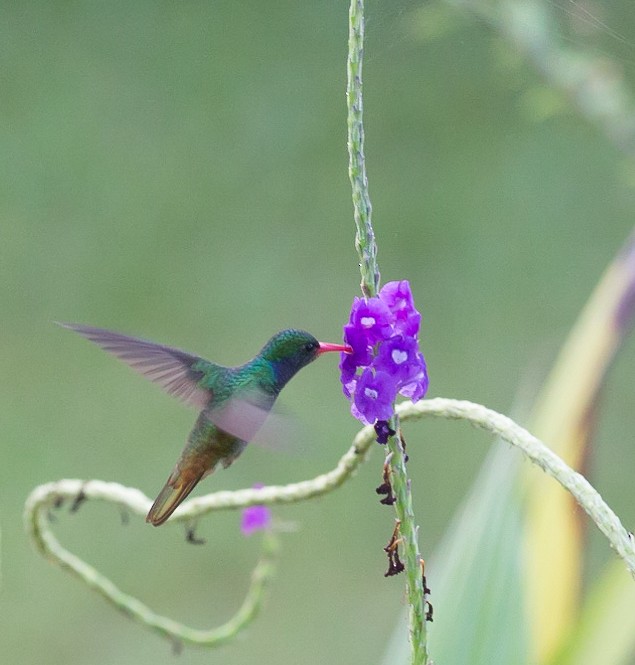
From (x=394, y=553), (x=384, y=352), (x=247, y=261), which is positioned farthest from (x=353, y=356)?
(x=247, y=261)

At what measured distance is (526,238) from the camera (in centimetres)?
481

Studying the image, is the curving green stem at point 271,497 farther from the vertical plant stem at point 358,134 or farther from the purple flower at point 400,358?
the vertical plant stem at point 358,134

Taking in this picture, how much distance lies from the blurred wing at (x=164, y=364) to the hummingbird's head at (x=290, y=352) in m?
0.08

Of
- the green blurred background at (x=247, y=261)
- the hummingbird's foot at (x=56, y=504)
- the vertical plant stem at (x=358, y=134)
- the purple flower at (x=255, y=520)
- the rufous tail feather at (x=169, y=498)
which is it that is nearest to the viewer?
the vertical plant stem at (x=358, y=134)

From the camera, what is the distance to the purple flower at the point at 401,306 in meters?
0.77

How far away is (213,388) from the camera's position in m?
1.11

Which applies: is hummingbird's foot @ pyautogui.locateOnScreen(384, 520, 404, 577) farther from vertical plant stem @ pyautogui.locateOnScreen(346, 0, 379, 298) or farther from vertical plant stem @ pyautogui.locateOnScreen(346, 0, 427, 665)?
vertical plant stem @ pyautogui.locateOnScreen(346, 0, 379, 298)

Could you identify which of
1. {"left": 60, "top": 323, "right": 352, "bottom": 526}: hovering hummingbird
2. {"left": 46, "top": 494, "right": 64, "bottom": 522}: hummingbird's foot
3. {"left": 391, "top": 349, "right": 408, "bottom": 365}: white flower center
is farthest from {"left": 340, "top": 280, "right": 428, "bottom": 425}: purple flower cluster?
{"left": 46, "top": 494, "right": 64, "bottom": 522}: hummingbird's foot

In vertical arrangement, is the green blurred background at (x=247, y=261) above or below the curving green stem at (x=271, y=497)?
above

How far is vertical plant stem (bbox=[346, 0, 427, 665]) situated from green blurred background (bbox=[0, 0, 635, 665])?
2.52 m

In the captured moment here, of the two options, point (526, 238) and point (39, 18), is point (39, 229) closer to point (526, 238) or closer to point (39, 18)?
point (39, 18)

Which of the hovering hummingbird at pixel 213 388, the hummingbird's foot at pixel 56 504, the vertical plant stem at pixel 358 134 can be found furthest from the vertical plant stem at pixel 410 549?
the hummingbird's foot at pixel 56 504

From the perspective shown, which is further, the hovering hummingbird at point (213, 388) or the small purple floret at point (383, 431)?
the hovering hummingbird at point (213, 388)

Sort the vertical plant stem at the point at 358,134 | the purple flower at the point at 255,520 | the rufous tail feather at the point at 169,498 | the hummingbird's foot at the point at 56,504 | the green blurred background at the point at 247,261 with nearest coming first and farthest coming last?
the vertical plant stem at the point at 358,134
the rufous tail feather at the point at 169,498
the hummingbird's foot at the point at 56,504
the purple flower at the point at 255,520
the green blurred background at the point at 247,261
